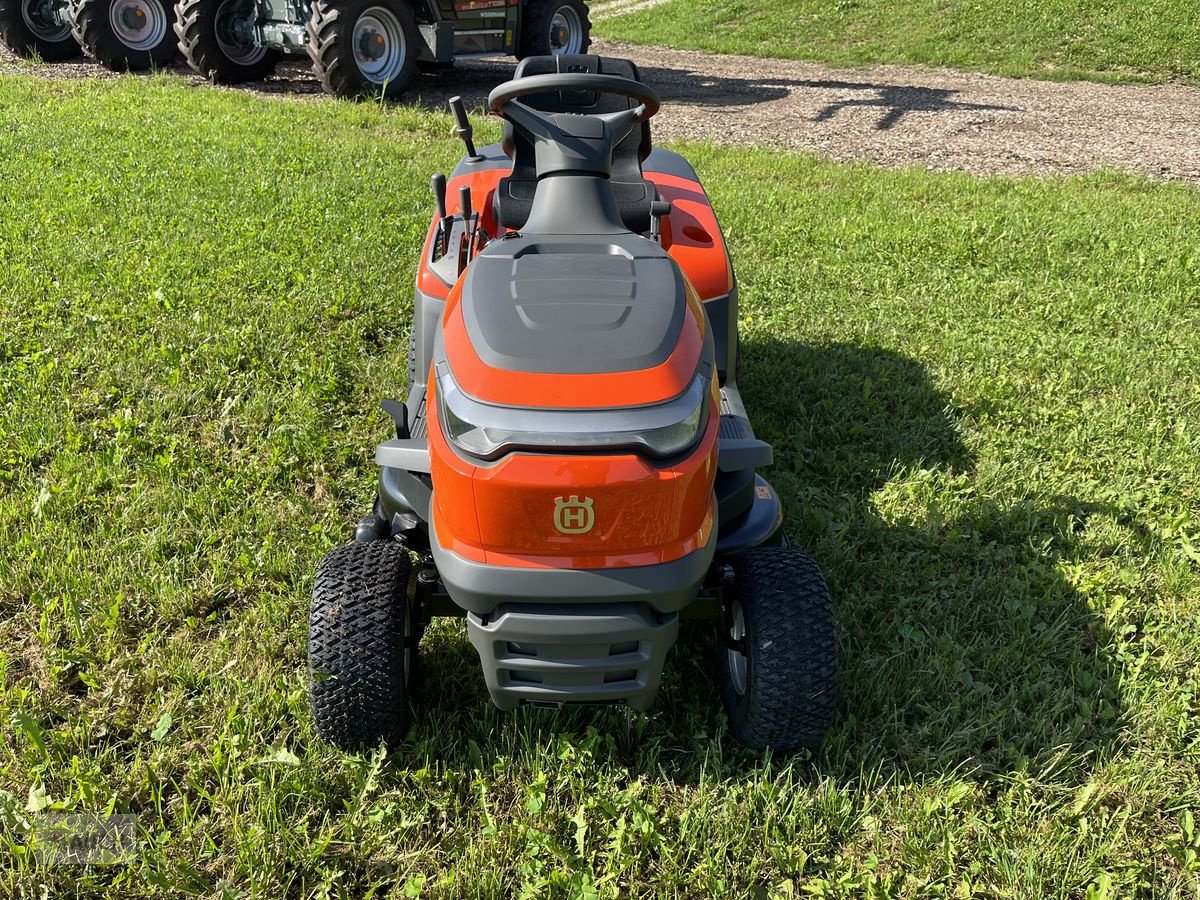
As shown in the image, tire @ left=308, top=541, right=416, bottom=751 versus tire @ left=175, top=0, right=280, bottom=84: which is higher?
tire @ left=175, top=0, right=280, bottom=84

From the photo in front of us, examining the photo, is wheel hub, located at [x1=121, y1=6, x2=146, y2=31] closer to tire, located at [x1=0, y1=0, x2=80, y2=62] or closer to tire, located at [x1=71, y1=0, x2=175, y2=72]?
tire, located at [x1=71, y1=0, x2=175, y2=72]

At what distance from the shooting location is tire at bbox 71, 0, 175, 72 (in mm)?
9336

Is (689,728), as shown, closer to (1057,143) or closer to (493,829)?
(493,829)

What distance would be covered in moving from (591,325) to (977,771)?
4.35ft

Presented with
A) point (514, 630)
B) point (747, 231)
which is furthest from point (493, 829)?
point (747, 231)

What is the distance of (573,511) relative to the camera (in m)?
1.69

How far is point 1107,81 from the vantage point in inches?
489

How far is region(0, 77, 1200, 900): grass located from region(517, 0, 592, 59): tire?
218 inches

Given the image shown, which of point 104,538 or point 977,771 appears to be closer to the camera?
point 977,771

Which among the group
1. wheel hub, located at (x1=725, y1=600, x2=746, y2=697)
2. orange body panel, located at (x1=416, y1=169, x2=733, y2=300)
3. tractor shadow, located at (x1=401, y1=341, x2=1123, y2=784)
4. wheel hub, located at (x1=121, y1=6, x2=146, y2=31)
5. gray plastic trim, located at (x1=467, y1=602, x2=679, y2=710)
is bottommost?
tractor shadow, located at (x1=401, y1=341, x2=1123, y2=784)

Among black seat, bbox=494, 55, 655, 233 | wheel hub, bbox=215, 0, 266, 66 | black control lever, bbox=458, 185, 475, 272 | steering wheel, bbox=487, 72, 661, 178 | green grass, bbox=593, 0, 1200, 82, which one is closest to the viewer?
steering wheel, bbox=487, 72, 661, 178

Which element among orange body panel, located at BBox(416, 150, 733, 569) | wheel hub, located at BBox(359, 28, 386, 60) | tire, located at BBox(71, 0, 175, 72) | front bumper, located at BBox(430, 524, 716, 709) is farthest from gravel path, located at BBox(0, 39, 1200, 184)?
front bumper, located at BBox(430, 524, 716, 709)

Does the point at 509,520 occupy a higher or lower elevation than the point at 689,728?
higher

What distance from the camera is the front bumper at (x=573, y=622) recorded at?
5.68 feet
